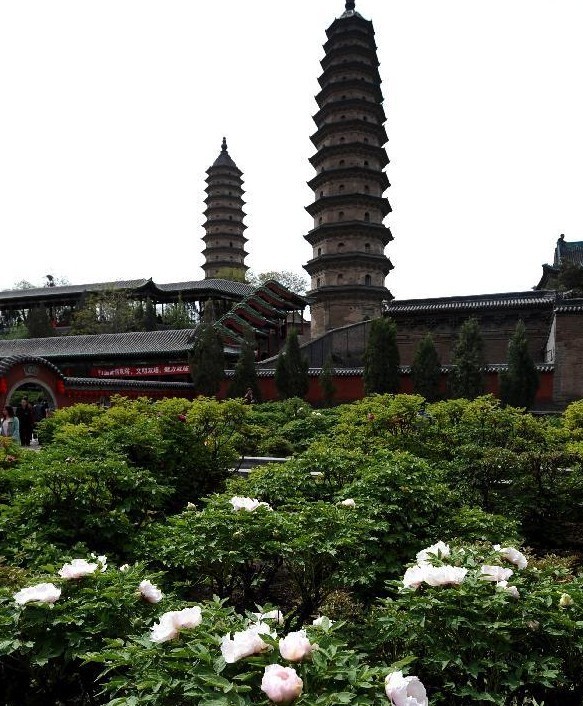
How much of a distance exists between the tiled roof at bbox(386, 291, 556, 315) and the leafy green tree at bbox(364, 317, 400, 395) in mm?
6195

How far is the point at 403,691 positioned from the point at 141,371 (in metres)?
30.3

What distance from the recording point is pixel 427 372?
25.1 m

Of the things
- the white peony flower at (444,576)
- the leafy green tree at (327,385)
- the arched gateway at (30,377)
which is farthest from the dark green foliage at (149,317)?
Result: the white peony flower at (444,576)

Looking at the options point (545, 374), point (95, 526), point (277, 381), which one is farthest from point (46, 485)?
point (545, 374)

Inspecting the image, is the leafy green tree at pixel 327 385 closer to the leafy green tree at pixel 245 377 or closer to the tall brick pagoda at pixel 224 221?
the leafy green tree at pixel 245 377

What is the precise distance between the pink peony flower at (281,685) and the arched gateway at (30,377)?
18.1m

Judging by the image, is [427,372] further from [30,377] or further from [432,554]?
[432,554]

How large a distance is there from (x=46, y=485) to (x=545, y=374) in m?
23.9

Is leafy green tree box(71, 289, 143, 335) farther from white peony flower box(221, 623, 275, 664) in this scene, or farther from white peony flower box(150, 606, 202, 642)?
white peony flower box(221, 623, 275, 664)

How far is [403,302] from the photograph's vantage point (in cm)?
3209

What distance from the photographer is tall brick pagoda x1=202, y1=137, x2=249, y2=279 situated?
54.6m

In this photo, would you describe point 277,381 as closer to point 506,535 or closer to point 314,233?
point 314,233

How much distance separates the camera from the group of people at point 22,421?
1395 cm

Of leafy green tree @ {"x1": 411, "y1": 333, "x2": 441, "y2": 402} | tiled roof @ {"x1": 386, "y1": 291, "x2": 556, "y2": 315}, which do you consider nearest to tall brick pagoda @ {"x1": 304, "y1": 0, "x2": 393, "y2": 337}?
tiled roof @ {"x1": 386, "y1": 291, "x2": 556, "y2": 315}
